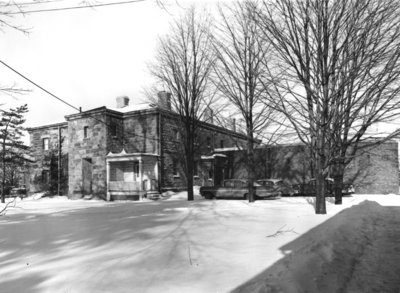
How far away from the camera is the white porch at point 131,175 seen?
27.0 meters

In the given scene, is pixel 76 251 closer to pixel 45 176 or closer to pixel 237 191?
pixel 237 191

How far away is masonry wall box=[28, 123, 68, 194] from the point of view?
33.2 metres

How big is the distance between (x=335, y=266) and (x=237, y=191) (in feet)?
63.2

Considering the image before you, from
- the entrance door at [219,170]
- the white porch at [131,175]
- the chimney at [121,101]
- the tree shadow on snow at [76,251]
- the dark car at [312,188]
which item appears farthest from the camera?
the chimney at [121,101]

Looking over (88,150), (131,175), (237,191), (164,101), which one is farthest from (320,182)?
(88,150)

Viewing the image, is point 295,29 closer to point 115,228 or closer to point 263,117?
point 263,117

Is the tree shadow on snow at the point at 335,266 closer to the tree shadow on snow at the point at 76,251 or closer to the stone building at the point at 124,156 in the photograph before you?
the tree shadow on snow at the point at 76,251

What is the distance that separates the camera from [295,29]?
13.4 meters

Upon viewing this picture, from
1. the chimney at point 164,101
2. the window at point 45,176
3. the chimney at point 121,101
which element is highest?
the chimney at point 121,101

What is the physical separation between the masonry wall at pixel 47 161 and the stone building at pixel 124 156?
12 centimetres

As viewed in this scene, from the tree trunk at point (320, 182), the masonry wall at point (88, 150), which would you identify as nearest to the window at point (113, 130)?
the masonry wall at point (88, 150)

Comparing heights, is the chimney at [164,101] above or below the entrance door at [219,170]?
above

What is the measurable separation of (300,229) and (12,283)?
6.95 metres

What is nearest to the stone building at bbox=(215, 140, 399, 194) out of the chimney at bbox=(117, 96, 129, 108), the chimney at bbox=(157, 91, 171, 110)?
the chimney at bbox=(117, 96, 129, 108)
